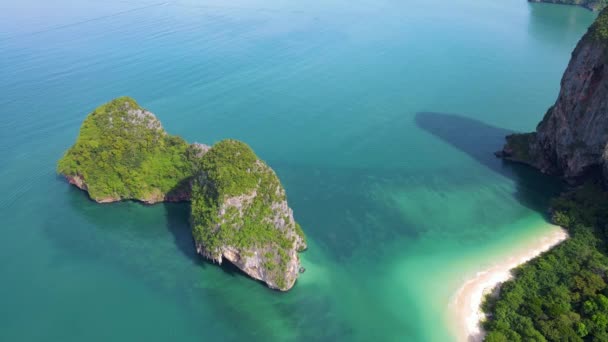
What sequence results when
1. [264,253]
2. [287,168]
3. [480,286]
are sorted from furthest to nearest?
[287,168], [480,286], [264,253]

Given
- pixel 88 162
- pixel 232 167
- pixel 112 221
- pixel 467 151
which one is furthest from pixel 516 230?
pixel 88 162

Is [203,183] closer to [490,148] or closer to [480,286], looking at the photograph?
[480,286]

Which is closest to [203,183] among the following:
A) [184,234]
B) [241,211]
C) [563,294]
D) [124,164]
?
[241,211]

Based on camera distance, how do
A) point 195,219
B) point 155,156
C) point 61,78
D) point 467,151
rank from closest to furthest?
point 195,219 < point 155,156 < point 467,151 < point 61,78

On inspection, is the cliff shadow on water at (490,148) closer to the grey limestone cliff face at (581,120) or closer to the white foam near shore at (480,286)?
the grey limestone cliff face at (581,120)

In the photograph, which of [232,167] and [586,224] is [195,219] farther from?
[586,224]

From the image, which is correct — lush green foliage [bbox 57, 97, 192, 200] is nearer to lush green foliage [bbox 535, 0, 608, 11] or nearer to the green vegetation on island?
the green vegetation on island

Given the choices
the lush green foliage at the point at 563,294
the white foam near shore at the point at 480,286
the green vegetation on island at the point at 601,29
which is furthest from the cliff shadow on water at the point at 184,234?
the green vegetation on island at the point at 601,29
